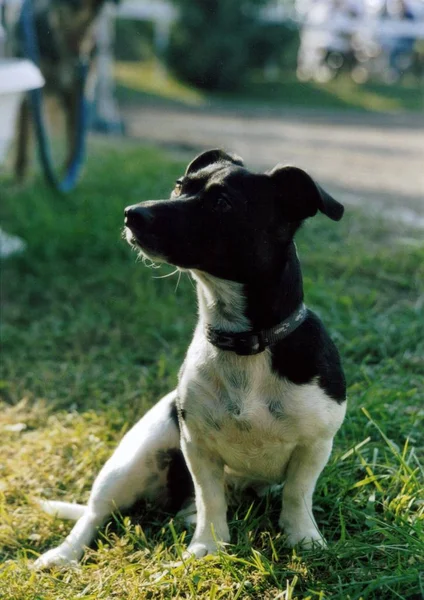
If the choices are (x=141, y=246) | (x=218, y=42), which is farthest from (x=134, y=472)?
(x=218, y=42)

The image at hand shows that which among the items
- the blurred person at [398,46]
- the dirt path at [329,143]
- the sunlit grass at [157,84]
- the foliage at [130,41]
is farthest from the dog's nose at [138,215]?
the foliage at [130,41]

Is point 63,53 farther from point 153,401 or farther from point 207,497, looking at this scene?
point 207,497

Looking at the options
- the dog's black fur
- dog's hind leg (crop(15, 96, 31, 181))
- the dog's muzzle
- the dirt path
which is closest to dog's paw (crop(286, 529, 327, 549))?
the dog's black fur

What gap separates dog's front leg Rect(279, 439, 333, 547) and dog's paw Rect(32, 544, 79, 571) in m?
0.66

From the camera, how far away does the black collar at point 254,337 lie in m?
2.26

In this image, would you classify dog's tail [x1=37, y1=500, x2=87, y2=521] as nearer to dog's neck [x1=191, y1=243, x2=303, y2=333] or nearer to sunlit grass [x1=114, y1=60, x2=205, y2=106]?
dog's neck [x1=191, y1=243, x2=303, y2=333]

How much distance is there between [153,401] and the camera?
3.48 meters

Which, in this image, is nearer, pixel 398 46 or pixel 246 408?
pixel 246 408

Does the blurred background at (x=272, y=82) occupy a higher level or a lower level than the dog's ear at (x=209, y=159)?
lower

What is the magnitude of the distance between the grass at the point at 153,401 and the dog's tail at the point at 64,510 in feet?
0.12

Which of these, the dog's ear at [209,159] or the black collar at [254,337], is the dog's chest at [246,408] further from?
the dog's ear at [209,159]

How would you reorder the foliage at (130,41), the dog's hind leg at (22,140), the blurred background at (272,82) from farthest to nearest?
the foliage at (130,41) < the blurred background at (272,82) < the dog's hind leg at (22,140)

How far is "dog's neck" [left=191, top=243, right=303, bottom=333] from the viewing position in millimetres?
2271

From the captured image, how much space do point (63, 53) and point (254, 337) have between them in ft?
19.4
